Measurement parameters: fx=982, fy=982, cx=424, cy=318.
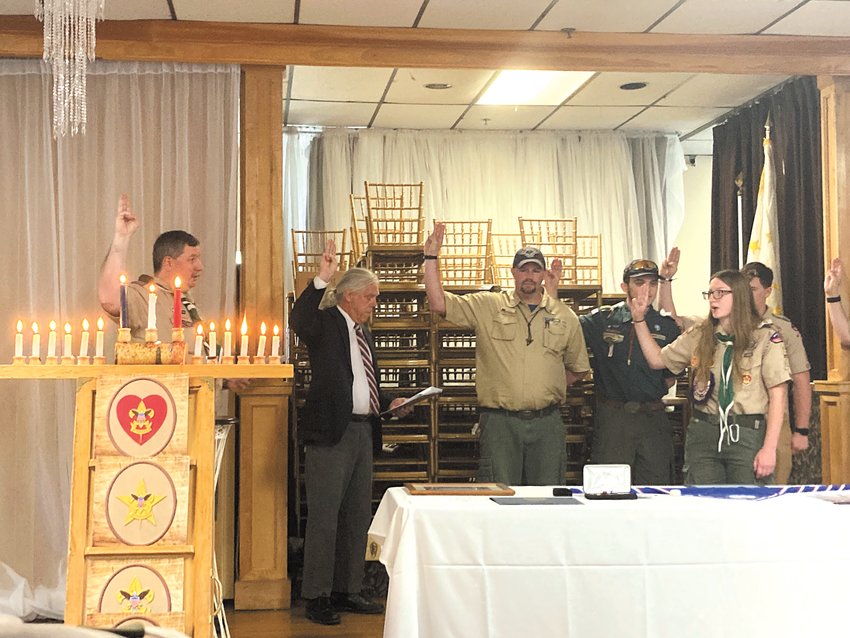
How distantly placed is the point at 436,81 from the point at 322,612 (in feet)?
13.1

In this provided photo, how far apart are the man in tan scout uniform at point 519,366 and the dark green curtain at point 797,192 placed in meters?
2.13

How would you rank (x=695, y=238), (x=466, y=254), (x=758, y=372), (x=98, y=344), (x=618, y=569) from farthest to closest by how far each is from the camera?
1. (x=695, y=238)
2. (x=466, y=254)
3. (x=758, y=372)
4. (x=98, y=344)
5. (x=618, y=569)

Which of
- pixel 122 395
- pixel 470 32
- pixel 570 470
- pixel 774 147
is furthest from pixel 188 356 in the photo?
pixel 774 147

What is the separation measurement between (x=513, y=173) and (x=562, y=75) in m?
2.30

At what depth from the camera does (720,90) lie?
7367 millimetres

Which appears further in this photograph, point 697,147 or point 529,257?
point 697,147

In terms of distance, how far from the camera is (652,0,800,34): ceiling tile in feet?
16.9

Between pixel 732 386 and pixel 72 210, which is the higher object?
pixel 72 210

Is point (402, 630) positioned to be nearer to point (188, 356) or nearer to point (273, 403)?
point (188, 356)

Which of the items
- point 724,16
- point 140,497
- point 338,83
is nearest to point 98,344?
point 140,497

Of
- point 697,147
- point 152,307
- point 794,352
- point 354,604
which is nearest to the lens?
point 152,307

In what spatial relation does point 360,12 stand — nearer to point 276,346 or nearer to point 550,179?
point 276,346

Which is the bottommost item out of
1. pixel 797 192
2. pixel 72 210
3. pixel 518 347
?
pixel 518 347

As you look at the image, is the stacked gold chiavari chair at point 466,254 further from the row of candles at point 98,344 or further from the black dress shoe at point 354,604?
the row of candles at point 98,344
